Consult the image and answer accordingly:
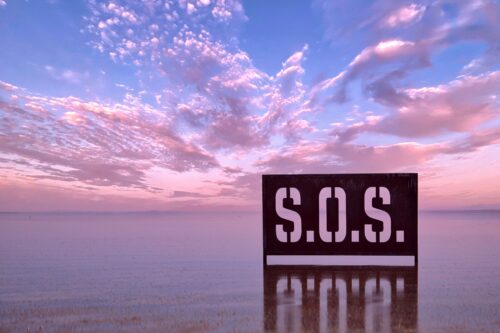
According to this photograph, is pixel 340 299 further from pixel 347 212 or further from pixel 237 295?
pixel 347 212

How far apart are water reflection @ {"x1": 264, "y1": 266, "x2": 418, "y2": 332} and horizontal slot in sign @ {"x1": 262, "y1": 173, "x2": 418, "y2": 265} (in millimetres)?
599

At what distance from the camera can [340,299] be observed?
7586mm

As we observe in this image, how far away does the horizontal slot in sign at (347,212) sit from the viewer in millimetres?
11133

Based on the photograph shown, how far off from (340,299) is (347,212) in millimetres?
4202

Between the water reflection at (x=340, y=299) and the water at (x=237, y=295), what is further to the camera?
the water at (x=237, y=295)

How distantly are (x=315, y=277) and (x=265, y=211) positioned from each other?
261 centimetres

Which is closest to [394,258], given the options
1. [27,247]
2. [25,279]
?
[25,279]

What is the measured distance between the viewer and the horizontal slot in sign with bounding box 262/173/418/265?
11.1m

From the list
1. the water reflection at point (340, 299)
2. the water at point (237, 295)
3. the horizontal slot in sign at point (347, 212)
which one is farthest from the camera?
the horizontal slot in sign at point (347, 212)

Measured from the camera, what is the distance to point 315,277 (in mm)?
9742

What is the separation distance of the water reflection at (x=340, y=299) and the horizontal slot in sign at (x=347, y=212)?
60 cm

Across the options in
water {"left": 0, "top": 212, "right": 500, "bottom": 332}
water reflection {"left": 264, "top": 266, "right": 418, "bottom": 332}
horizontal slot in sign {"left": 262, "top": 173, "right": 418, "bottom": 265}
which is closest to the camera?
water reflection {"left": 264, "top": 266, "right": 418, "bottom": 332}

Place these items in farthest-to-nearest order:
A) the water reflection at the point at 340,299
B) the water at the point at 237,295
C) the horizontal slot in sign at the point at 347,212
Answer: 1. the horizontal slot in sign at the point at 347,212
2. the water at the point at 237,295
3. the water reflection at the point at 340,299

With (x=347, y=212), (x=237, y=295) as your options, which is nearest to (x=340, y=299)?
(x=237, y=295)
